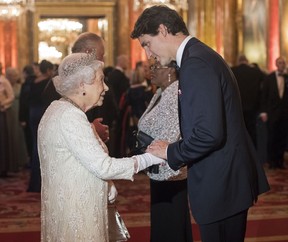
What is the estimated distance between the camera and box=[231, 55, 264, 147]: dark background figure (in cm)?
1070

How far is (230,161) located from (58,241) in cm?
95

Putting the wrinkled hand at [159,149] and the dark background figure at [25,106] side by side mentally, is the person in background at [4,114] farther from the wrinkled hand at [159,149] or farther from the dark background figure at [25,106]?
the wrinkled hand at [159,149]

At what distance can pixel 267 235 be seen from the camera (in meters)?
6.02

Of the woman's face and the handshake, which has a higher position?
the woman's face

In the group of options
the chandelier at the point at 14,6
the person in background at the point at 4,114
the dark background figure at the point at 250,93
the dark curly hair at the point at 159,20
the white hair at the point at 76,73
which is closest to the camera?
the dark curly hair at the point at 159,20

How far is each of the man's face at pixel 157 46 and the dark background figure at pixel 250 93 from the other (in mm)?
7485

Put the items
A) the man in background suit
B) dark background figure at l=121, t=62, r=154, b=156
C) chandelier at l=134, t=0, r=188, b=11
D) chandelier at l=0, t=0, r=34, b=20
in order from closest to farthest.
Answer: dark background figure at l=121, t=62, r=154, b=156
the man in background suit
chandelier at l=0, t=0, r=34, b=20
chandelier at l=134, t=0, r=188, b=11

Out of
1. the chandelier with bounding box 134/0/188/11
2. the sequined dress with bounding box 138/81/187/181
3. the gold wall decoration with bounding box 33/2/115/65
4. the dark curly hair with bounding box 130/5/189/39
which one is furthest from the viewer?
the gold wall decoration with bounding box 33/2/115/65

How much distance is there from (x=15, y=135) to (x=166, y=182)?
671 centimetres

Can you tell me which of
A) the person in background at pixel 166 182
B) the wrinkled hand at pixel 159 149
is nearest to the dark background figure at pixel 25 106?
the person in background at pixel 166 182

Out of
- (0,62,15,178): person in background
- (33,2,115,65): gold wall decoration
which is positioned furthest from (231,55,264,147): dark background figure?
(33,2,115,65): gold wall decoration

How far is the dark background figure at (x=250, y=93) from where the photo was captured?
10.7 meters

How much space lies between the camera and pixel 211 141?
299cm

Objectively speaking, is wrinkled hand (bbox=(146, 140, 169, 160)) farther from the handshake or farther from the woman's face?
the woman's face
